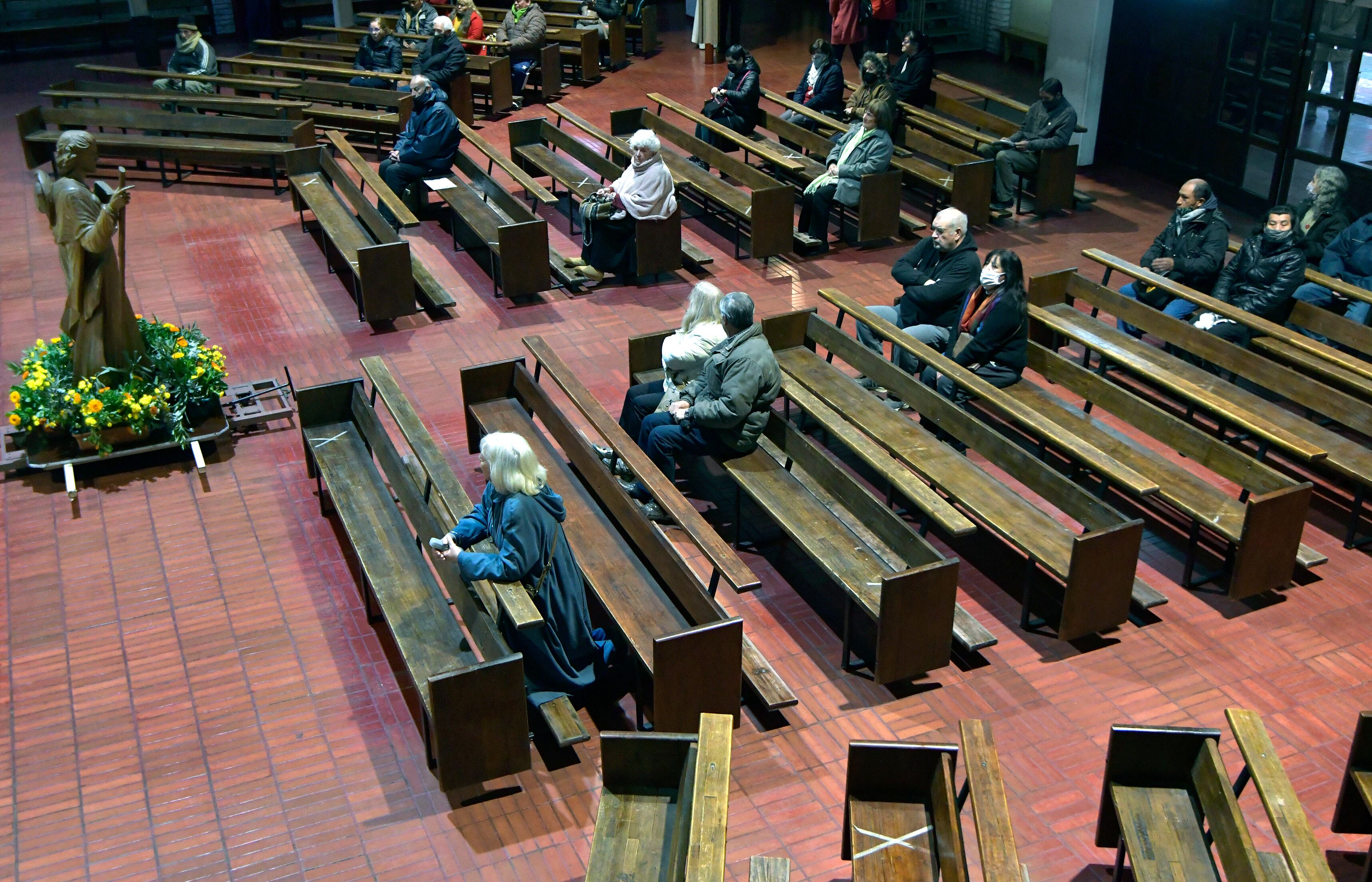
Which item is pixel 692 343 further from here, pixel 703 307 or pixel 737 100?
pixel 737 100

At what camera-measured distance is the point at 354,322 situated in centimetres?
1032

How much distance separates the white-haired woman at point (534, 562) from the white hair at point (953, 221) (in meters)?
4.12

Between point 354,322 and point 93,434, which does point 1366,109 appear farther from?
point 93,434

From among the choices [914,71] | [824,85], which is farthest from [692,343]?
[914,71]

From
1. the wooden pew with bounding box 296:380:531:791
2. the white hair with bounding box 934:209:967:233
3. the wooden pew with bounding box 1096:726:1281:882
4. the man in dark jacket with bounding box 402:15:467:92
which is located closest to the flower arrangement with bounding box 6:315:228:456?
the wooden pew with bounding box 296:380:531:791

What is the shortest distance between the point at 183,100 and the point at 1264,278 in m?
11.5

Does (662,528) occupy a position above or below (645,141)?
below

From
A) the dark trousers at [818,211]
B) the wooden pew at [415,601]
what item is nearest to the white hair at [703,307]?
the wooden pew at [415,601]

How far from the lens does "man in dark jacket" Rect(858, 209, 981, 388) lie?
28.6 ft

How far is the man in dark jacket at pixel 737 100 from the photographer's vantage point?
13586mm

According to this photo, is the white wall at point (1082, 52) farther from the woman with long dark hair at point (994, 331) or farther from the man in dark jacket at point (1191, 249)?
the woman with long dark hair at point (994, 331)

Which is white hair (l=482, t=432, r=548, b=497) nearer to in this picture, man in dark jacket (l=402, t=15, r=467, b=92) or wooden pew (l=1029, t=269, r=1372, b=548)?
wooden pew (l=1029, t=269, r=1372, b=548)

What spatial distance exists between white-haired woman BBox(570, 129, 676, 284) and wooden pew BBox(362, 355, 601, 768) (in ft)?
10.7

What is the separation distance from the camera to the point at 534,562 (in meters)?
5.64
